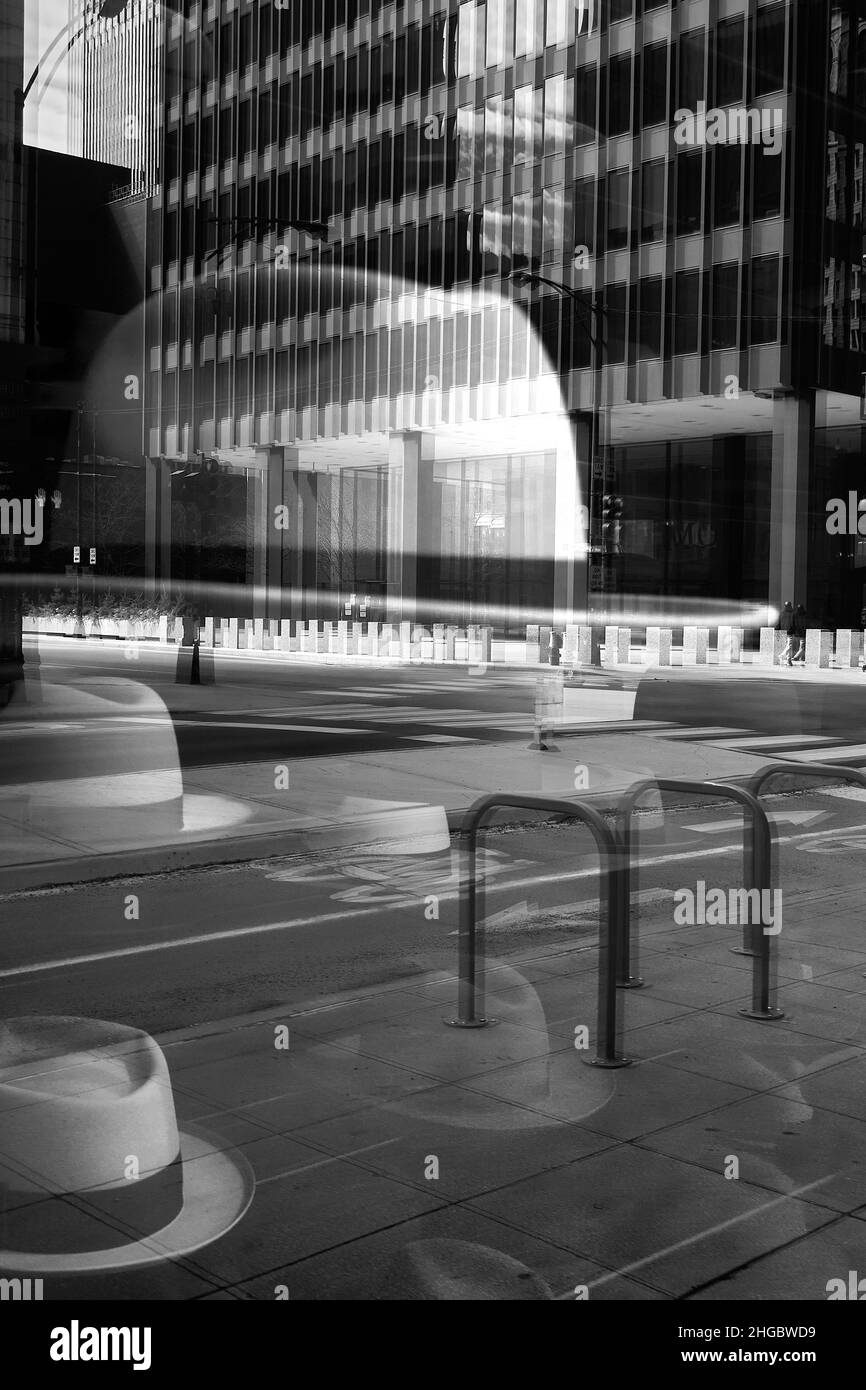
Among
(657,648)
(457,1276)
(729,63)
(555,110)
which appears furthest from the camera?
(657,648)

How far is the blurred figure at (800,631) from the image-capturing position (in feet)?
78.8

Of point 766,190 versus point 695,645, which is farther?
point 695,645

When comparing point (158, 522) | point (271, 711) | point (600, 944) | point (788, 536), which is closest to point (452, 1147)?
point (600, 944)

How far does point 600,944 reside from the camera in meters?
4.14

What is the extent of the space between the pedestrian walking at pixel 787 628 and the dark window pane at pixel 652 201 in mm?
19913

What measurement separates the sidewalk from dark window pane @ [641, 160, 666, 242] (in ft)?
8.72

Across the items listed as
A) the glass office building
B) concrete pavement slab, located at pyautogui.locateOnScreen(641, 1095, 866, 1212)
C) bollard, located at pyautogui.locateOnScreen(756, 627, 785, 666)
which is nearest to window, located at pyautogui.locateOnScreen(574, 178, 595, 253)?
the glass office building

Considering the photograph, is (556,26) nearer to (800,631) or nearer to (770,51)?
(770,51)

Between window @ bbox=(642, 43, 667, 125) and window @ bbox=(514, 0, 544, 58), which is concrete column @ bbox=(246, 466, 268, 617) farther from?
window @ bbox=(642, 43, 667, 125)

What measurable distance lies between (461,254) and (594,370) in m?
0.86

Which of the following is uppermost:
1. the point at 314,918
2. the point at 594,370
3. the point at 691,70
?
the point at 691,70

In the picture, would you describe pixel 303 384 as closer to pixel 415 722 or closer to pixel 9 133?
pixel 9 133

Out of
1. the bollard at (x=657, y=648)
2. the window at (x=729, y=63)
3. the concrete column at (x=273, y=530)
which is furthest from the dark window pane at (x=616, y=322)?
the bollard at (x=657, y=648)

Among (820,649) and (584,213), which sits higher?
(584,213)
